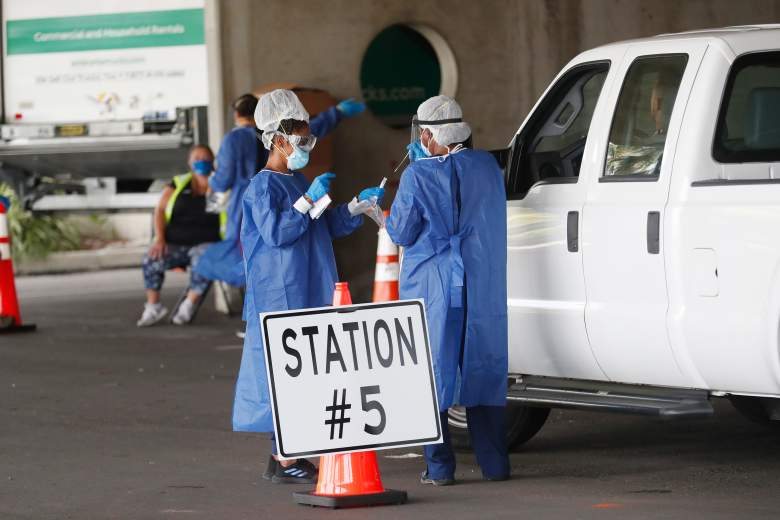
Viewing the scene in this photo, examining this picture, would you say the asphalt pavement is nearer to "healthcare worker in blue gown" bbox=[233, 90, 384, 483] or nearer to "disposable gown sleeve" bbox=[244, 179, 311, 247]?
"healthcare worker in blue gown" bbox=[233, 90, 384, 483]

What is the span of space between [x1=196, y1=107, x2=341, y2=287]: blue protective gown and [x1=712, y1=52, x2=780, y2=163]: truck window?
685 centimetres

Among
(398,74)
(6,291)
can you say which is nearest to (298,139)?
(6,291)

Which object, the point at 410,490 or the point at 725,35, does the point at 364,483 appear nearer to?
the point at 410,490

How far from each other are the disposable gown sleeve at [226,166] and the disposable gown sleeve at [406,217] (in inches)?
256

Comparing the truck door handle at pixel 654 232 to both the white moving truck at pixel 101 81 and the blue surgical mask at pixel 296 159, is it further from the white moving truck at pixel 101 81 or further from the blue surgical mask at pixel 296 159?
the white moving truck at pixel 101 81

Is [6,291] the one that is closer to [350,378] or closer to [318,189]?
[318,189]

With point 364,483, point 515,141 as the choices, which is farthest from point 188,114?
point 364,483

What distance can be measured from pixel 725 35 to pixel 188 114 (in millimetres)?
13284

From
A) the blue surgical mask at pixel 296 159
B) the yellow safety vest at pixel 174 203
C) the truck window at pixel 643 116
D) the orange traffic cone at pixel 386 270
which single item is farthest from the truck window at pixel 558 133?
the yellow safety vest at pixel 174 203

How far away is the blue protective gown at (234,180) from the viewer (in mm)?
13906

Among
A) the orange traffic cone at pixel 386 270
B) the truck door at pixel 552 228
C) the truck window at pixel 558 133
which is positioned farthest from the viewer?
the orange traffic cone at pixel 386 270

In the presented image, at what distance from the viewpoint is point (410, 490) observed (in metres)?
7.61

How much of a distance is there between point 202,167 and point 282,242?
311 inches

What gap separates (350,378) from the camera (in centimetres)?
682
